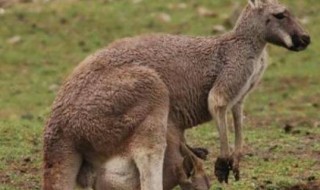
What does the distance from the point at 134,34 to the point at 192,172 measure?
926cm

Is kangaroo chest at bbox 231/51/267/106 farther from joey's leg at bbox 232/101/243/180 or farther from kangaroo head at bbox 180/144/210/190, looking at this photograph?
kangaroo head at bbox 180/144/210/190

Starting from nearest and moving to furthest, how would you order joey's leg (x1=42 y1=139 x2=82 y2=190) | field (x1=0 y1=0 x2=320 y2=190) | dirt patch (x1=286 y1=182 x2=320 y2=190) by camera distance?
joey's leg (x1=42 y1=139 x2=82 y2=190), dirt patch (x1=286 y1=182 x2=320 y2=190), field (x1=0 y1=0 x2=320 y2=190)

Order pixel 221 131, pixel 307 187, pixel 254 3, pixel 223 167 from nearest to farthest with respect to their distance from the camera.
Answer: pixel 221 131
pixel 223 167
pixel 254 3
pixel 307 187

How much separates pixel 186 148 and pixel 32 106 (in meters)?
6.16

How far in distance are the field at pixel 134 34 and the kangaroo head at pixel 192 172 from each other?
0.82 meters

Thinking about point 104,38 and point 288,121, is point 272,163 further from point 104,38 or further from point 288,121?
point 104,38

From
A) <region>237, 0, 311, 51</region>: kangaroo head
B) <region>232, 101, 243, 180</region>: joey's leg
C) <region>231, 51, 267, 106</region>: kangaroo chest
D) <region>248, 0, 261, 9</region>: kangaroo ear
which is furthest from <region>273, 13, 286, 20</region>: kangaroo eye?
<region>232, 101, 243, 180</region>: joey's leg

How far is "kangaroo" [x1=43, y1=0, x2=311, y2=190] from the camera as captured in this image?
271 inches

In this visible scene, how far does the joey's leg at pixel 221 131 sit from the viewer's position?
24.7 ft

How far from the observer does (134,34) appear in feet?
55.0

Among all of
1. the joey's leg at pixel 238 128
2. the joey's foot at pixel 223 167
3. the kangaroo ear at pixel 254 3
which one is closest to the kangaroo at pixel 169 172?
the joey's foot at pixel 223 167

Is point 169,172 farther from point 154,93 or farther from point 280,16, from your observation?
point 280,16

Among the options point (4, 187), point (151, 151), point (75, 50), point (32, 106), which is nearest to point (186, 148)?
point (151, 151)

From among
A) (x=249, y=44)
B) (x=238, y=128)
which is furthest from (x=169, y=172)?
(x=249, y=44)
